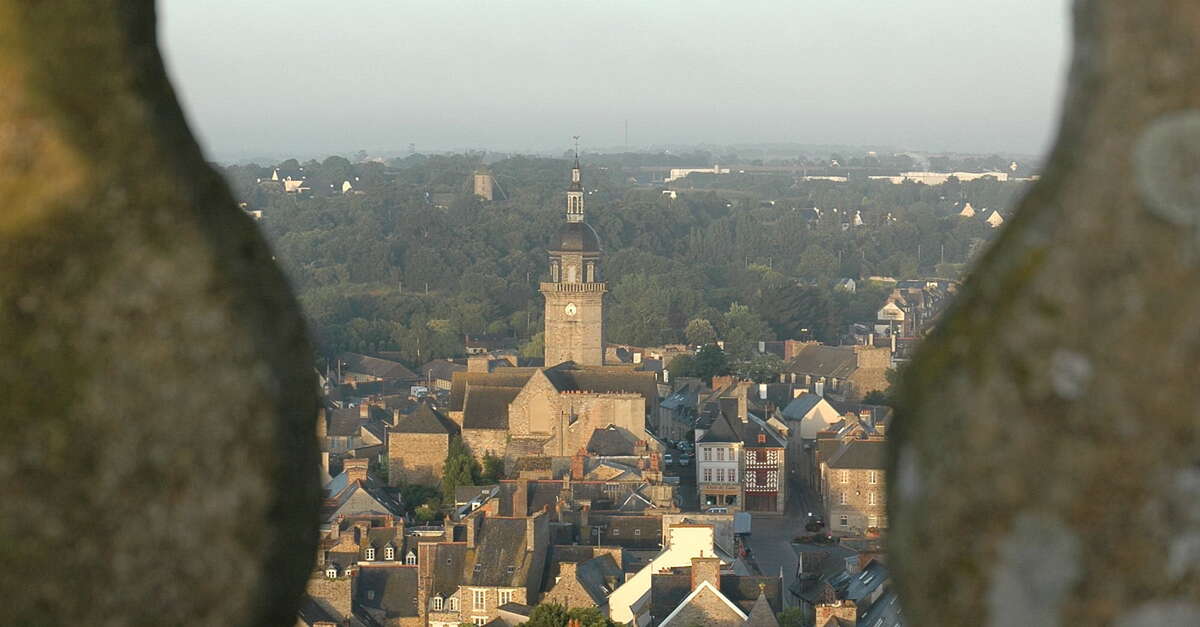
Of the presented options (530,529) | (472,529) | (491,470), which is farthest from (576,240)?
(530,529)

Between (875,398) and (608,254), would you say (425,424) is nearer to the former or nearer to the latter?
(875,398)

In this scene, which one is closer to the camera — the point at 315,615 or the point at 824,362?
the point at 315,615

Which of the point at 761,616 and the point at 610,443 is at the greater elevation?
the point at 761,616

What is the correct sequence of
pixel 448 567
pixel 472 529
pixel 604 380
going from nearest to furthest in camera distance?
1. pixel 448 567
2. pixel 472 529
3. pixel 604 380

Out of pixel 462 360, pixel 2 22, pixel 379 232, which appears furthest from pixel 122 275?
pixel 379 232

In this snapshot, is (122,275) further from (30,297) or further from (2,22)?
(2,22)

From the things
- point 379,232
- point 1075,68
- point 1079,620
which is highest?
point 1075,68

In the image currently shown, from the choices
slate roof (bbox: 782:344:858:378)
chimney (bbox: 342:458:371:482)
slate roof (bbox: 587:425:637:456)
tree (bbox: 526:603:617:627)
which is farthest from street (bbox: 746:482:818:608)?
slate roof (bbox: 782:344:858:378)
